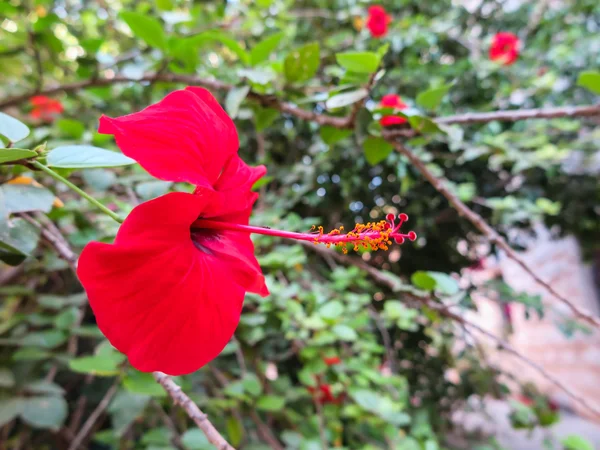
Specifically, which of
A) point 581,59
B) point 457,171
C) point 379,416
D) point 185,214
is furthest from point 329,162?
point 581,59

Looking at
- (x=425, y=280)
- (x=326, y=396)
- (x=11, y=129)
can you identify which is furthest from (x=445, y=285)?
(x=11, y=129)

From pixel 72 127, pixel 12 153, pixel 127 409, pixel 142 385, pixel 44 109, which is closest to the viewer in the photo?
A: pixel 12 153

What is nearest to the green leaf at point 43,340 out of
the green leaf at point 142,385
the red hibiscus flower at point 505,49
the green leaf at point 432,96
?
the green leaf at point 142,385

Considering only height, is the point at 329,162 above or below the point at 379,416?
above

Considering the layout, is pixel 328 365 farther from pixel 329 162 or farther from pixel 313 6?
pixel 313 6

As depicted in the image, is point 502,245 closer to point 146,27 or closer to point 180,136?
point 180,136

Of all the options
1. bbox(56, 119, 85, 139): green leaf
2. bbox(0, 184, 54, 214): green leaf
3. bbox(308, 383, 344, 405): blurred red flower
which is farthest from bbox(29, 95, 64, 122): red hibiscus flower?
bbox(308, 383, 344, 405): blurred red flower

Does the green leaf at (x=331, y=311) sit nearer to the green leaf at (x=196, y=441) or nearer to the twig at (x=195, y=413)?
the green leaf at (x=196, y=441)
